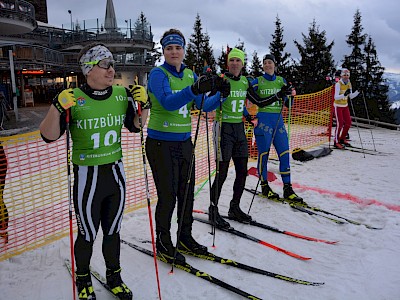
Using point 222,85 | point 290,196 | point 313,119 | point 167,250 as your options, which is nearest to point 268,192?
point 290,196

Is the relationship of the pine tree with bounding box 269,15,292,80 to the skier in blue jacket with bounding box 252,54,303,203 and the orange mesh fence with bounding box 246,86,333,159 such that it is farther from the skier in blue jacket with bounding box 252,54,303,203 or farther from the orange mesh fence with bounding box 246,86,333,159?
the skier in blue jacket with bounding box 252,54,303,203

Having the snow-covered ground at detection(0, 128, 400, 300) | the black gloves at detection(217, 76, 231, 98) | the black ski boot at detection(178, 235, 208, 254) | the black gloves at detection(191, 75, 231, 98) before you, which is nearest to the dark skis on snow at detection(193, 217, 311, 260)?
the snow-covered ground at detection(0, 128, 400, 300)

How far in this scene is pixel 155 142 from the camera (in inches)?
129

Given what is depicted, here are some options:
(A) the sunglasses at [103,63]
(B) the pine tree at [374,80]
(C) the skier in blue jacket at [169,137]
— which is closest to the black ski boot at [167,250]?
(C) the skier in blue jacket at [169,137]

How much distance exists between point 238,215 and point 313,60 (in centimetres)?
2142

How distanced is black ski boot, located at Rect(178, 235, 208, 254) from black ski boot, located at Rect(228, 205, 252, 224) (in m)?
1.05

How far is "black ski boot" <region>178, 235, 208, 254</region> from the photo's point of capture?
3.57 metres

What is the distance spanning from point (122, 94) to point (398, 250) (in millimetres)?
3356

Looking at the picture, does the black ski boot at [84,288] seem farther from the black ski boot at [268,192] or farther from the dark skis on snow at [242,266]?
the black ski boot at [268,192]

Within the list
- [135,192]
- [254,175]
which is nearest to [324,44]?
[254,175]

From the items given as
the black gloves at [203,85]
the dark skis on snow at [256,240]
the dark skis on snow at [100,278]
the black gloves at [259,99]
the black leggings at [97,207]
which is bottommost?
the dark skis on snow at [100,278]

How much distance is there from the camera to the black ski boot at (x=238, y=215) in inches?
177

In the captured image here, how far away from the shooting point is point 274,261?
3514 mm

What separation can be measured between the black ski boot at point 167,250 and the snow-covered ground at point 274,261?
0.10 meters
